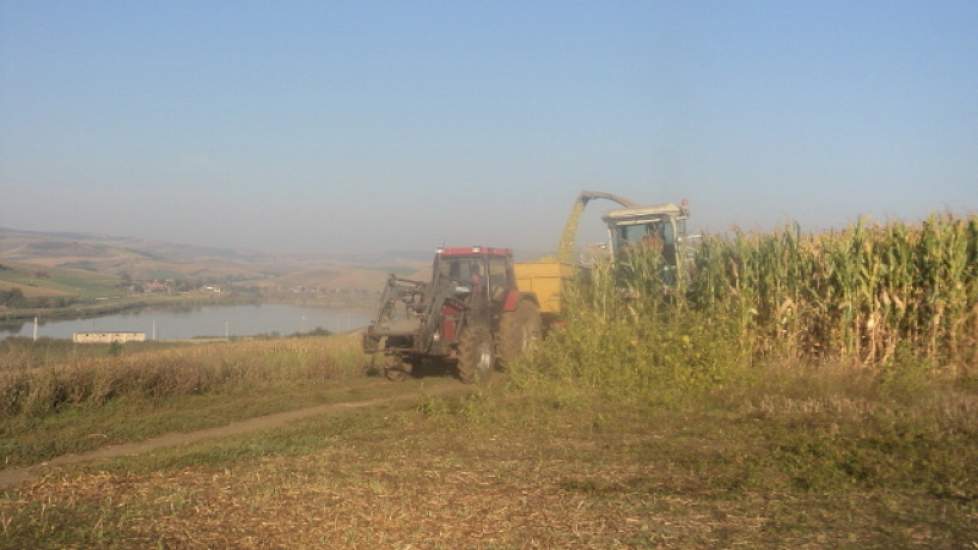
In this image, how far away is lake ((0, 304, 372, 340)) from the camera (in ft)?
63.1

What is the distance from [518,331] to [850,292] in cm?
575

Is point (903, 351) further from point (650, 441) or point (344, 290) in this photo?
point (344, 290)

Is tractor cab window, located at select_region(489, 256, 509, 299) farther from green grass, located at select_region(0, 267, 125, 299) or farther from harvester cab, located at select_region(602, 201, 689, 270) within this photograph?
green grass, located at select_region(0, 267, 125, 299)

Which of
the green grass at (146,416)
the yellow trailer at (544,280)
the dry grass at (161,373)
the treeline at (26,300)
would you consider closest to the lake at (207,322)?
the treeline at (26,300)

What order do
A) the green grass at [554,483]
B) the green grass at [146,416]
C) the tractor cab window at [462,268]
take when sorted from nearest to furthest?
the green grass at [554,483] → the green grass at [146,416] → the tractor cab window at [462,268]

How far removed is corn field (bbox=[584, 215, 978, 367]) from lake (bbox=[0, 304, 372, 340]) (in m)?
7.28

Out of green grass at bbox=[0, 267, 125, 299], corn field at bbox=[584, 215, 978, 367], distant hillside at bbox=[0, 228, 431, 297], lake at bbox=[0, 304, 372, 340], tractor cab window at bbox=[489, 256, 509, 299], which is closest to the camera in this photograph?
corn field at bbox=[584, 215, 978, 367]

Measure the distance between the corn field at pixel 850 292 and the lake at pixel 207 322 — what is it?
23.9 feet

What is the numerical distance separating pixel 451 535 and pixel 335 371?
35.7ft

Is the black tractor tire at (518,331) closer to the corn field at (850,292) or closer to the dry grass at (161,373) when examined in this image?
the corn field at (850,292)

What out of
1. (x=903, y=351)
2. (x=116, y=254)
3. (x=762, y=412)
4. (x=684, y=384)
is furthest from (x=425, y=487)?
(x=116, y=254)

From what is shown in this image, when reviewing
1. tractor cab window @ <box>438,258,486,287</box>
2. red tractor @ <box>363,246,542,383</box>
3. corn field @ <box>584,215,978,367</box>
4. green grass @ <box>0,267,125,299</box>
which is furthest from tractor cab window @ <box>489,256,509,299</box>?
green grass @ <box>0,267,125,299</box>

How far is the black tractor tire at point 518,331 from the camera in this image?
15.6 m

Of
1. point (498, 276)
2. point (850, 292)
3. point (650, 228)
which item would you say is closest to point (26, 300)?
point (498, 276)
